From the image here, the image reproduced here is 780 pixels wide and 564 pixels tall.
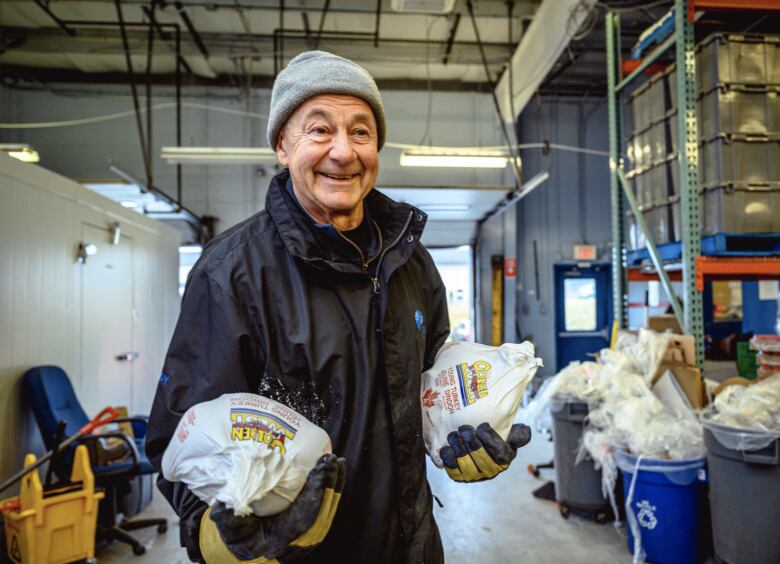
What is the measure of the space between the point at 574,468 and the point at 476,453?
2587 millimetres

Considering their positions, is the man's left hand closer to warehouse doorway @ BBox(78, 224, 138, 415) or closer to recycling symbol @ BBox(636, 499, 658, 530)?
recycling symbol @ BBox(636, 499, 658, 530)

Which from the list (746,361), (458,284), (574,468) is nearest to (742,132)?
(746,361)

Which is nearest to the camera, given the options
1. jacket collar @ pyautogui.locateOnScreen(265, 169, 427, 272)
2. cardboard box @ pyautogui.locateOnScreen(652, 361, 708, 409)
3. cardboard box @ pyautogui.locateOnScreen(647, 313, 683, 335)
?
jacket collar @ pyautogui.locateOnScreen(265, 169, 427, 272)

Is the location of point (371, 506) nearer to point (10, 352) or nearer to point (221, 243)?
point (221, 243)

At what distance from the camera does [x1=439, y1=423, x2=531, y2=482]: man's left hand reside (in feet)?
3.67

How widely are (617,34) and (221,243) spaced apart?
4.22 m

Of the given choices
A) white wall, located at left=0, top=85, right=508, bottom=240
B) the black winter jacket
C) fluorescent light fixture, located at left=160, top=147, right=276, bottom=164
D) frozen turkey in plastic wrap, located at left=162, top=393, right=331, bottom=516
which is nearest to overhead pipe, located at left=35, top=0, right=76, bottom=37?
white wall, located at left=0, top=85, right=508, bottom=240

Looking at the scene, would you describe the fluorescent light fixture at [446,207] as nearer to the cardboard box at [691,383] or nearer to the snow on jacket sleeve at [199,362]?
the cardboard box at [691,383]

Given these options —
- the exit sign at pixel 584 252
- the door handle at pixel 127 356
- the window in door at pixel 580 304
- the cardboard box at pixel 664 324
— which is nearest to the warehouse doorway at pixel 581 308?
the window in door at pixel 580 304

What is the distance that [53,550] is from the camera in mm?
2648

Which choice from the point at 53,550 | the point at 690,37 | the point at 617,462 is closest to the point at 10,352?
the point at 53,550

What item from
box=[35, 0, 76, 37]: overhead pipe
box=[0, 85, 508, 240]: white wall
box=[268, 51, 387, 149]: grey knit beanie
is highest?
box=[35, 0, 76, 37]: overhead pipe

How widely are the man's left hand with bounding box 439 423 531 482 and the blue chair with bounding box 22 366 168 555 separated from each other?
8.47 ft

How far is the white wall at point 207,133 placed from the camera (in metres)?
8.19
